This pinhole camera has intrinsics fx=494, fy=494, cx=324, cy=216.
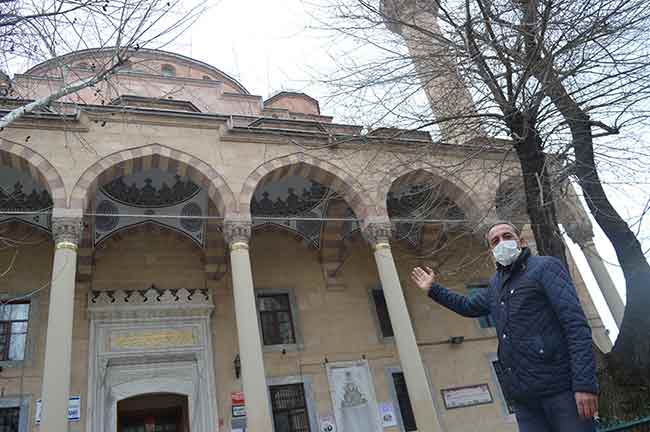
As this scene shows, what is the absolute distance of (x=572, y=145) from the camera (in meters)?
5.89

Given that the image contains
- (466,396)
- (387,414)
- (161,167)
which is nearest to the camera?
(161,167)

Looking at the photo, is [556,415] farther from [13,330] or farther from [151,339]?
[13,330]

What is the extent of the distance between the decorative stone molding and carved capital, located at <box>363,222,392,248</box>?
12.6ft

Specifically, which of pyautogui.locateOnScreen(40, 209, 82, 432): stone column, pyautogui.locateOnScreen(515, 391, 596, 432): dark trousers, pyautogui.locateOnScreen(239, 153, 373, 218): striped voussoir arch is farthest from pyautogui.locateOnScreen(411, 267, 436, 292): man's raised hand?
pyautogui.locateOnScreen(239, 153, 373, 218): striped voussoir arch

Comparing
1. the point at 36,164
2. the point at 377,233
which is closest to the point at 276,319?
the point at 377,233

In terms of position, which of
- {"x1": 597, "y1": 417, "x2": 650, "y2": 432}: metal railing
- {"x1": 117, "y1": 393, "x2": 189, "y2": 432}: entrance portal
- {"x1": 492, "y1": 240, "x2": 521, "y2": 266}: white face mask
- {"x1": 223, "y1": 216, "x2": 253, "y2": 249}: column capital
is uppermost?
{"x1": 223, "y1": 216, "x2": 253, "y2": 249}: column capital

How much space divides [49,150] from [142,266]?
3592mm

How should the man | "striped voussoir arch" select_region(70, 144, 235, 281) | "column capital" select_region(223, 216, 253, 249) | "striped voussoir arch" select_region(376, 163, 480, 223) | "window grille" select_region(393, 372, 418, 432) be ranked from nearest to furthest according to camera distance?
the man < "striped voussoir arch" select_region(70, 144, 235, 281) < "column capital" select_region(223, 216, 253, 249) < "striped voussoir arch" select_region(376, 163, 480, 223) < "window grille" select_region(393, 372, 418, 432)

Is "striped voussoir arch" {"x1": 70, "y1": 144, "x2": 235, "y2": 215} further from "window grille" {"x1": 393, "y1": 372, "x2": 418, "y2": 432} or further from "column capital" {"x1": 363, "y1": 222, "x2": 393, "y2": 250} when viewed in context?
"window grille" {"x1": 393, "y1": 372, "x2": 418, "y2": 432}

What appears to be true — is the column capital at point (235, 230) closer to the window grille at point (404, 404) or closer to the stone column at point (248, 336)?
the stone column at point (248, 336)

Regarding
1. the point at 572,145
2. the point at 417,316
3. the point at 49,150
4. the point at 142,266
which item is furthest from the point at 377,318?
the point at 49,150

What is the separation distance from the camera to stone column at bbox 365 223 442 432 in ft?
25.4

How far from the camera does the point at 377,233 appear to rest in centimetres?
920

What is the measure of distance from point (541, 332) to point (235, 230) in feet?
21.2
